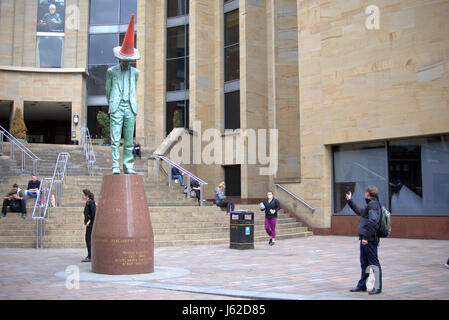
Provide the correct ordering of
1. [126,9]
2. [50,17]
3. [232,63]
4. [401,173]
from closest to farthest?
[401,173] → [232,63] → [50,17] → [126,9]

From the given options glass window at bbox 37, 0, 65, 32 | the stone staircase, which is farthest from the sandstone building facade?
the stone staircase

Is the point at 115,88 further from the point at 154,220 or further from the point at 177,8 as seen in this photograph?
the point at 177,8

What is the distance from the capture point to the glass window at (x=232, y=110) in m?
27.6

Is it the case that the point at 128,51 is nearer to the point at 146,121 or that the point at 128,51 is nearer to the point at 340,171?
the point at 340,171

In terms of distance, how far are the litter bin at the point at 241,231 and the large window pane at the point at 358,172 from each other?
19.7 ft

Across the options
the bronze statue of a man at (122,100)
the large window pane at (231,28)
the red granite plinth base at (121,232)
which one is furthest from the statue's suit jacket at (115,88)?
the large window pane at (231,28)

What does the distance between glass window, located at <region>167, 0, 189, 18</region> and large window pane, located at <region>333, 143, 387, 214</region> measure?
17311 mm

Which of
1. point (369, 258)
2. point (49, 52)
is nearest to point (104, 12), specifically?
point (49, 52)

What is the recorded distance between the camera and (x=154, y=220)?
1614cm

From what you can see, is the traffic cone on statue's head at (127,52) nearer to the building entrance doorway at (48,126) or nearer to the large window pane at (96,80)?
the large window pane at (96,80)

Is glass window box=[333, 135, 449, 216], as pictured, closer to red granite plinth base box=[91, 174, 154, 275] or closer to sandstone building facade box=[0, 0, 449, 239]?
sandstone building facade box=[0, 0, 449, 239]

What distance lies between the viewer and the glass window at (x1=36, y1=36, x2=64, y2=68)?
110 ft

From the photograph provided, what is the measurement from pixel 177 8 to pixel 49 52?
9513mm

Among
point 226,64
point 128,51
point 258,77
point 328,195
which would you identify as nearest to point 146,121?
point 226,64
